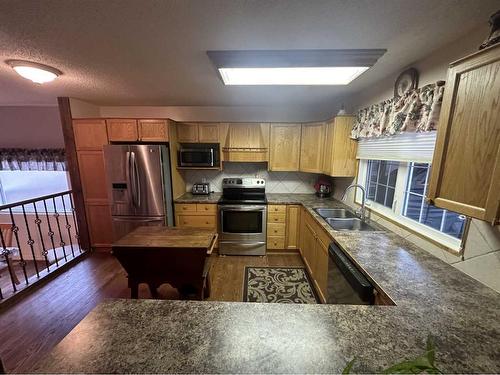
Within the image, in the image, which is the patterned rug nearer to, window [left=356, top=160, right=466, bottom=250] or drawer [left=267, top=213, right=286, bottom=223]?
drawer [left=267, top=213, right=286, bottom=223]

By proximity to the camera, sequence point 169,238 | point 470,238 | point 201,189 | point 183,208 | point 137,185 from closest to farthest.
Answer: point 470,238, point 169,238, point 137,185, point 183,208, point 201,189

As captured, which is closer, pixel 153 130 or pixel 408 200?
pixel 408 200

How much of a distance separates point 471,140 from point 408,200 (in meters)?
1.15

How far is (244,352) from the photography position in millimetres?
732

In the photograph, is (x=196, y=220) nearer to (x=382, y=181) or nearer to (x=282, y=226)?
(x=282, y=226)

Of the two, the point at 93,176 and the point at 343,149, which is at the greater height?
the point at 343,149

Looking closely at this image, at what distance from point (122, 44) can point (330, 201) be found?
3052mm

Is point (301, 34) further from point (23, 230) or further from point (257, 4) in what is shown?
point (23, 230)

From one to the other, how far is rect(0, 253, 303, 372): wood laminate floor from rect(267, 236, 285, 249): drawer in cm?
15

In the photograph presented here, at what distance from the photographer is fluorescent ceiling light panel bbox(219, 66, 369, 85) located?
172 centimetres

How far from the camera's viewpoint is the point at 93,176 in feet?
10.3

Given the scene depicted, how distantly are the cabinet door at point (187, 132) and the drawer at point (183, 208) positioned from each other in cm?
→ 107

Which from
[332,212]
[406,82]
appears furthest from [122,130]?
[406,82]

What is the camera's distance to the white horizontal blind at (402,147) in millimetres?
1565
